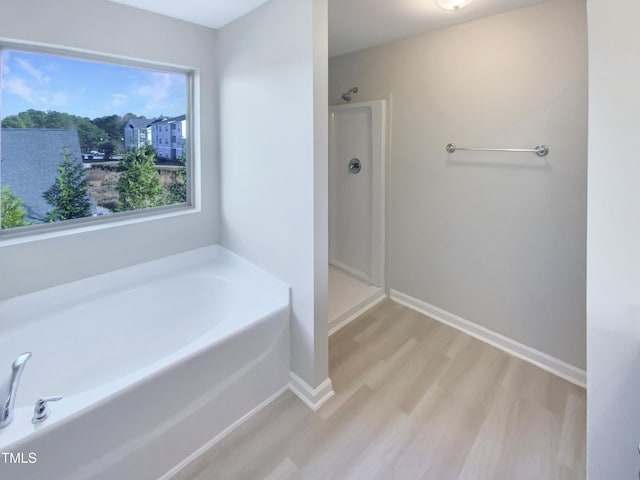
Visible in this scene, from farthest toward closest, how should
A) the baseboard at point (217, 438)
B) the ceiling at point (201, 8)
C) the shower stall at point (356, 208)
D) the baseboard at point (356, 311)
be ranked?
the shower stall at point (356, 208), the baseboard at point (356, 311), the ceiling at point (201, 8), the baseboard at point (217, 438)

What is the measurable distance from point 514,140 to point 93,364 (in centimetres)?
292

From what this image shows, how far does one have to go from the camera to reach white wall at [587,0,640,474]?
3.29ft

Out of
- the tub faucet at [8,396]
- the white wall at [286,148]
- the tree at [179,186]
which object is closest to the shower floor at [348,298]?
the white wall at [286,148]

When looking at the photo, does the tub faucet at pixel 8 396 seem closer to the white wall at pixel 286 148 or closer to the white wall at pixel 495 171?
the white wall at pixel 286 148

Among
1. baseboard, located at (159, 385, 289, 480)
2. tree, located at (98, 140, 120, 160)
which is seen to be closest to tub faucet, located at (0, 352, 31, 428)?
baseboard, located at (159, 385, 289, 480)

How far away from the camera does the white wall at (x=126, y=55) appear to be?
176cm

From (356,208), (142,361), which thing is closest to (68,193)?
(142,361)

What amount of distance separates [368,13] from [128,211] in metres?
2.03

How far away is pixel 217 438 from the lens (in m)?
1.70

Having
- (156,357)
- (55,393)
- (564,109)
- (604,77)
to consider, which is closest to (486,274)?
(564,109)

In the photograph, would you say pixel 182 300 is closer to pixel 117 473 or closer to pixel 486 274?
pixel 117 473

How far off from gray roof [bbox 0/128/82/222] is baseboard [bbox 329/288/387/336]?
6.65ft

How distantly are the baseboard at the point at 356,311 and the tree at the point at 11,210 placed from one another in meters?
2.07

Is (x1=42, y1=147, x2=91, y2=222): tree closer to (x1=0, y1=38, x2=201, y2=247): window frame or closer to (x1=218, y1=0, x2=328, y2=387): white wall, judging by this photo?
(x1=0, y1=38, x2=201, y2=247): window frame
